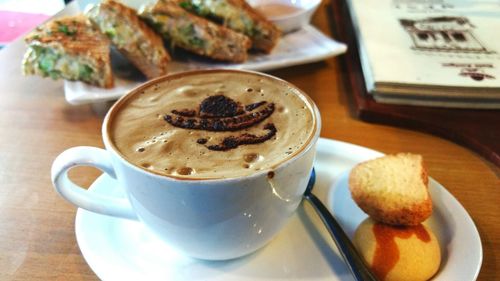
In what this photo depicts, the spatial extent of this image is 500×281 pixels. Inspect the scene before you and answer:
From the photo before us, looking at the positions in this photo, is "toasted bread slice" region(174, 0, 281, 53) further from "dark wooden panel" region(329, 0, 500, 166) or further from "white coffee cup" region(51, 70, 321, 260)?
"white coffee cup" region(51, 70, 321, 260)

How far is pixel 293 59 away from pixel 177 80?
55 centimetres

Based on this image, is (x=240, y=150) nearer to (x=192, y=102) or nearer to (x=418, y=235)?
(x=192, y=102)

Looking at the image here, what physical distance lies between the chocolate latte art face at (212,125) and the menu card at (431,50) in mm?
447

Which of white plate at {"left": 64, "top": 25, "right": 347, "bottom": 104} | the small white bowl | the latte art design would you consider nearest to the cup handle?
the latte art design

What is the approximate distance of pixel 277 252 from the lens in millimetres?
641

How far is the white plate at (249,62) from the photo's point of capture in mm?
1083

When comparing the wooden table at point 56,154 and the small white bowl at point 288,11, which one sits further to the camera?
the small white bowl at point 288,11

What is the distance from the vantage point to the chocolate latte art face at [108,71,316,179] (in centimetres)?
57

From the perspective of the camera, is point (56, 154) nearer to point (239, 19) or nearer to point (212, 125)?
point (212, 125)

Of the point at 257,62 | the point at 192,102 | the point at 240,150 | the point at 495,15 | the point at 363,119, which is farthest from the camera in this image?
the point at 495,15

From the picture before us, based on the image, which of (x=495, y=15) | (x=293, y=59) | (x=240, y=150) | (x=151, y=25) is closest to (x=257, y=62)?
(x=293, y=59)

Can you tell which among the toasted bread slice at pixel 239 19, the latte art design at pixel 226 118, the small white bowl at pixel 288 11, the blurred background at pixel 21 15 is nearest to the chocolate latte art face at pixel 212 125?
the latte art design at pixel 226 118

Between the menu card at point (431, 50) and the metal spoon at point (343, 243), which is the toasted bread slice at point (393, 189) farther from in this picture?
the menu card at point (431, 50)

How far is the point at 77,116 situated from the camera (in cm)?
107
